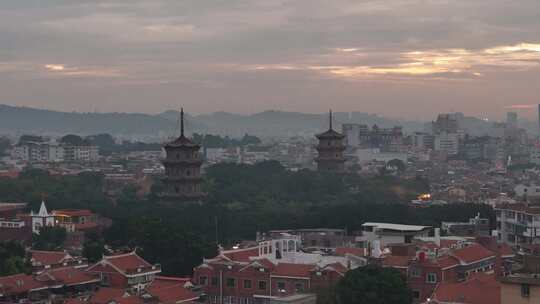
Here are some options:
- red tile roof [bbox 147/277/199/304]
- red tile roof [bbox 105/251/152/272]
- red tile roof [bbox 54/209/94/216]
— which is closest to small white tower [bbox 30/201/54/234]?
red tile roof [bbox 54/209/94/216]

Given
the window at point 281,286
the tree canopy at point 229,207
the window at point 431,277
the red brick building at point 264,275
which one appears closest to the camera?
the window at point 431,277

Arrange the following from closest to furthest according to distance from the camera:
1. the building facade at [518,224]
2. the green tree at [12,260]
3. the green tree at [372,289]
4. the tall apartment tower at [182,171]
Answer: the green tree at [372,289]
the green tree at [12,260]
the building facade at [518,224]
the tall apartment tower at [182,171]

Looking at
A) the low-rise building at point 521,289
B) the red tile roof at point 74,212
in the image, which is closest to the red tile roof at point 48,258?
the red tile roof at point 74,212

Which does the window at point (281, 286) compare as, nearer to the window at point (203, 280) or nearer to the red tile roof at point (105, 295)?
the window at point (203, 280)

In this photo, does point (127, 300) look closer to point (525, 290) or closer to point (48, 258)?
point (48, 258)

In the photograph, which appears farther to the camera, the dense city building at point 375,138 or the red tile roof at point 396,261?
the dense city building at point 375,138

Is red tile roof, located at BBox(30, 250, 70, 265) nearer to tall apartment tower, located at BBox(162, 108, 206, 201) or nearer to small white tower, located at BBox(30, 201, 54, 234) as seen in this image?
small white tower, located at BBox(30, 201, 54, 234)
